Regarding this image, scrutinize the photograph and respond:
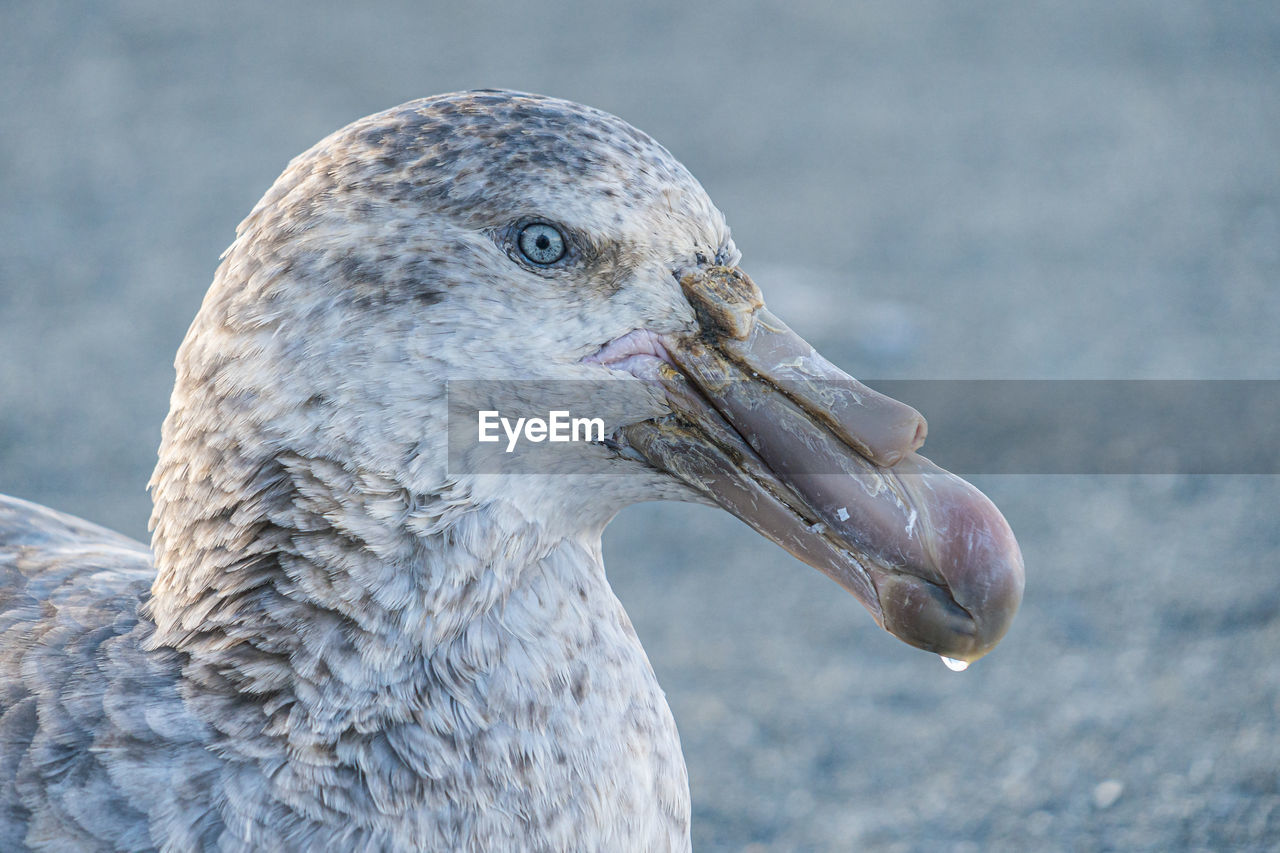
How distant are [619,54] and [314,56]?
181cm

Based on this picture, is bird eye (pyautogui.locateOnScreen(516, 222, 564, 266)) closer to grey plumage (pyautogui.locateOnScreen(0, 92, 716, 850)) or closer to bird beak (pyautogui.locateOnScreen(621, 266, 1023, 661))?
grey plumage (pyautogui.locateOnScreen(0, 92, 716, 850))

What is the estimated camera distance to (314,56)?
7.75 m

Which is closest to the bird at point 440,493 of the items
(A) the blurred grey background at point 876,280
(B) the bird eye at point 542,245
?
(B) the bird eye at point 542,245

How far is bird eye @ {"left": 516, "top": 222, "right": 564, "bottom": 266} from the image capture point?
1.91 meters

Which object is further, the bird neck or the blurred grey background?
the blurred grey background

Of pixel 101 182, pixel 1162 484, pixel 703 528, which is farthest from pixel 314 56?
pixel 1162 484

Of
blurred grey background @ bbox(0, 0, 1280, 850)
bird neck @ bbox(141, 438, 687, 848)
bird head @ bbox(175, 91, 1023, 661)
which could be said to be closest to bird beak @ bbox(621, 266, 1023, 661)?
bird head @ bbox(175, 91, 1023, 661)

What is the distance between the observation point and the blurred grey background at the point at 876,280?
360 centimetres

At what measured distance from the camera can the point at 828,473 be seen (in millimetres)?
1899

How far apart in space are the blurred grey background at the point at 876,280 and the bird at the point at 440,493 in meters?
1.66

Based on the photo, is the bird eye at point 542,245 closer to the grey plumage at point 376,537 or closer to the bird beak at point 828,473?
the grey plumage at point 376,537

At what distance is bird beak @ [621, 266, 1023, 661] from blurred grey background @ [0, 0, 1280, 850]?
1732mm

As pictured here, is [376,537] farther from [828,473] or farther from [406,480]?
[828,473]

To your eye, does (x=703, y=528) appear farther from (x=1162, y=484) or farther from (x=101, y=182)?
(x=101, y=182)
